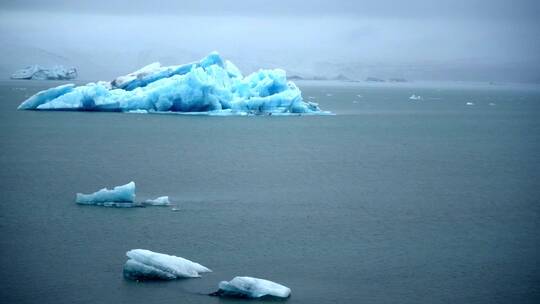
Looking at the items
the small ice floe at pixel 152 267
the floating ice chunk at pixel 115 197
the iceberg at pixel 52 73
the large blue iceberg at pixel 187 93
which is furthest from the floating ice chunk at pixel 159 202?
the iceberg at pixel 52 73

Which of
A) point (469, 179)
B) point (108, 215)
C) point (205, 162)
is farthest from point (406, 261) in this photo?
point (205, 162)

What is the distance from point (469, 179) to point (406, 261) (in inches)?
342

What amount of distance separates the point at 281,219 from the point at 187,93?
1864 cm

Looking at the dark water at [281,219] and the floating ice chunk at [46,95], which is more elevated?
the floating ice chunk at [46,95]

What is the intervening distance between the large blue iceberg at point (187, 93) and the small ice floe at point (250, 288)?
2149 centimetres

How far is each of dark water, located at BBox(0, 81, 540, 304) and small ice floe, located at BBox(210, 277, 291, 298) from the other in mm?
234

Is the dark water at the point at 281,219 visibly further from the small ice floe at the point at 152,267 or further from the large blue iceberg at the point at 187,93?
the large blue iceberg at the point at 187,93

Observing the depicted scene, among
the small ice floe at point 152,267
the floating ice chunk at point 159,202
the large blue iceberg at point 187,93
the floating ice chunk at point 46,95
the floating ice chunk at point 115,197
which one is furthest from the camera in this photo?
the floating ice chunk at point 46,95

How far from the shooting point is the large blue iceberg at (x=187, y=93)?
31.5m

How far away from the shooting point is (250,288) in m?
8.95

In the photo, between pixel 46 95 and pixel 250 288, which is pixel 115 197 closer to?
pixel 250 288

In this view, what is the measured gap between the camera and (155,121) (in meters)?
33.7

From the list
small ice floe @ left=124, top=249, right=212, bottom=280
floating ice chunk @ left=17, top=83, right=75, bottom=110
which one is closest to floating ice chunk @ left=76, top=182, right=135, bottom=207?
small ice floe @ left=124, top=249, right=212, bottom=280

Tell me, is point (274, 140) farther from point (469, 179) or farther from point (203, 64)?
point (469, 179)
